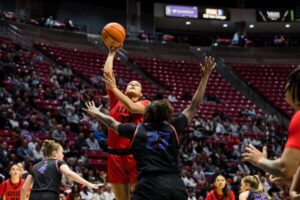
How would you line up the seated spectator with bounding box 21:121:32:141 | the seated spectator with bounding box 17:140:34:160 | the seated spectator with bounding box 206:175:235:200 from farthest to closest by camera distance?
1. the seated spectator with bounding box 21:121:32:141
2. the seated spectator with bounding box 17:140:34:160
3. the seated spectator with bounding box 206:175:235:200

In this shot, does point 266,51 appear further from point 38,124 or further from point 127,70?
point 38,124

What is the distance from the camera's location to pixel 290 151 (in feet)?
9.30

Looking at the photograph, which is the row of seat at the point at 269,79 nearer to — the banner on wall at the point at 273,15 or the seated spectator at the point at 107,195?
the banner on wall at the point at 273,15

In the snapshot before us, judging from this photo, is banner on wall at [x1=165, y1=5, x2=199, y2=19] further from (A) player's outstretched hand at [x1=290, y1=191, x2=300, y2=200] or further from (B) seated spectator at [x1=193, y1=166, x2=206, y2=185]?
(A) player's outstretched hand at [x1=290, y1=191, x2=300, y2=200]

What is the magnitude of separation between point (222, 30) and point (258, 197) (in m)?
25.9

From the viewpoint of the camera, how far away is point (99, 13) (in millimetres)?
29562

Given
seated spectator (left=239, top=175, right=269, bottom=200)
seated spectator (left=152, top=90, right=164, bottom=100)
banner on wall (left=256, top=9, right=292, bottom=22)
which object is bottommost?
seated spectator (left=152, top=90, right=164, bottom=100)

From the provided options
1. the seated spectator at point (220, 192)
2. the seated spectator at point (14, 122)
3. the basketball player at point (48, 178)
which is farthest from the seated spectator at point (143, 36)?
the basketball player at point (48, 178)

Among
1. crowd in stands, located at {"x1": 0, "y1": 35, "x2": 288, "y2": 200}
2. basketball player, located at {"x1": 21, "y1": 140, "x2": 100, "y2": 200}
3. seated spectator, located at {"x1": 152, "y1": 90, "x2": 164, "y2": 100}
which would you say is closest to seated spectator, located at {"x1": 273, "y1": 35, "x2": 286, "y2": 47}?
crowd in stands, located at {"x1": 0, "y1": 35, "x2": 288, "y2": 200}

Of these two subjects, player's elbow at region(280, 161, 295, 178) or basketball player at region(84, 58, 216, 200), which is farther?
basketball player at region(84, 58, 216, 200)

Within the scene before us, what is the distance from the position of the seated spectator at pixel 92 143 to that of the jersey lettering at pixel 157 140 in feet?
37.1

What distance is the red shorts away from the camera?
540 cm

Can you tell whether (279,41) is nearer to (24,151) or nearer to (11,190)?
(24,151)

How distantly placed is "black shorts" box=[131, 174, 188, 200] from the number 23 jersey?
0.15 ft
